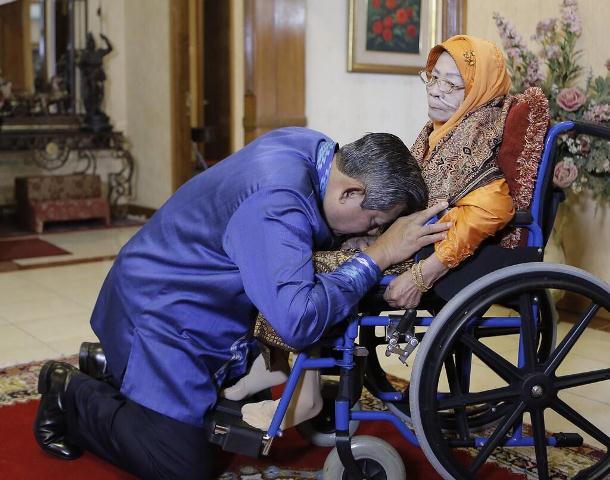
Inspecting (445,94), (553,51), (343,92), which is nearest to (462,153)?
(445,94)

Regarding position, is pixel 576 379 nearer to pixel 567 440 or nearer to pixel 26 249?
pixel 567 440

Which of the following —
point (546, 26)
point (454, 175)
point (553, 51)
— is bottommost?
point (454, 175)

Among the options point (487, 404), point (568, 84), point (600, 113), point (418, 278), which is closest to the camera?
point (418, 278)

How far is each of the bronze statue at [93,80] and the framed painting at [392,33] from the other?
2754mm

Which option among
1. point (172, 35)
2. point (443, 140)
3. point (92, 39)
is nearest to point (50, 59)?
point (92, 39)

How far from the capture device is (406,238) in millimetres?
1660

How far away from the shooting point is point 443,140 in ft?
6.50

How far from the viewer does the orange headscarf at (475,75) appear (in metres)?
2.00

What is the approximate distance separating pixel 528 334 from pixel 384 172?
18.6 inches

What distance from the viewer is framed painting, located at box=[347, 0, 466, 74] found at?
479 cm

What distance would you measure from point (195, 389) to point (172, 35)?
198 inches

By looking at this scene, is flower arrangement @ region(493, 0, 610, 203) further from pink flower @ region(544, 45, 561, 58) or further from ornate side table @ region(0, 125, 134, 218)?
ornate side table @ region(0, 125, 134, 218)

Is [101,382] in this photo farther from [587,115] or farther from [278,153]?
[587,115]

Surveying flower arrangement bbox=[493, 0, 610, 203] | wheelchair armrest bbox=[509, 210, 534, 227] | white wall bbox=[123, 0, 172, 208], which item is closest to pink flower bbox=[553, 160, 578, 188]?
flower arrangement bbox=[493, 0, 610, 203]
